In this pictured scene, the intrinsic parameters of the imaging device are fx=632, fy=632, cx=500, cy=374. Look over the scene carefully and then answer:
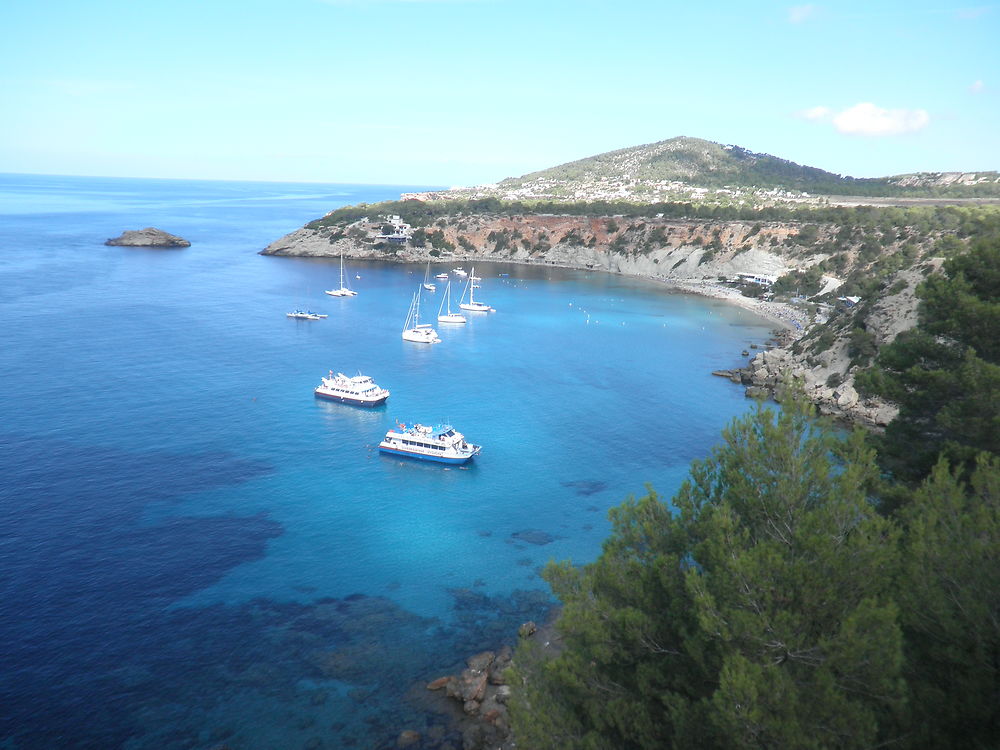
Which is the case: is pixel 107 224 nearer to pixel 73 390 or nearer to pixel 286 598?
pixel 73 390

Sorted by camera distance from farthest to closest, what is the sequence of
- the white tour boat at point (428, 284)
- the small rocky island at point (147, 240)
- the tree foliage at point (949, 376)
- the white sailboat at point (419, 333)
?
the small rocky island at point (147, 240)
the white tour boat at point (428, 284)
the white sailboat at point (419, 333)
the tree foliage at point (949, 376)

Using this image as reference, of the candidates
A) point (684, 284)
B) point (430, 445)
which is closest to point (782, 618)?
point (430, 445)

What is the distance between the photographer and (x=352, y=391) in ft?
150

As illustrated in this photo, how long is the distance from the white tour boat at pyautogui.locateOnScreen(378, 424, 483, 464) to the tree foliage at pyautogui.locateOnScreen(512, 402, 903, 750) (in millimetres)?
22635

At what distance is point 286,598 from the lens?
2358 cm

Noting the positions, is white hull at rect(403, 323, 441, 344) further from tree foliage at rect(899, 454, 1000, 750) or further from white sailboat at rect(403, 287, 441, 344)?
tree foliage at rect(899, 454, 1000, 750)

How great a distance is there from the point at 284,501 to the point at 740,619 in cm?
2605

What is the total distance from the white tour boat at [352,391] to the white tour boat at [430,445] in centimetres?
788

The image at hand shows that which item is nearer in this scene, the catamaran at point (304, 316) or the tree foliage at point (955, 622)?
the tree foliage at point (955, 622)

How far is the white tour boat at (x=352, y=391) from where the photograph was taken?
45562 mm

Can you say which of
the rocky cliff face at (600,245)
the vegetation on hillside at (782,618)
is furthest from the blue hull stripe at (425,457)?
the rocky cliff face at (600,245)

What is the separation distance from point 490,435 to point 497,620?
60.8 feet

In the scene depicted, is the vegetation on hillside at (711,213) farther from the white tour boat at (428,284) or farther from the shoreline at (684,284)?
the white tour boat at (428,284)

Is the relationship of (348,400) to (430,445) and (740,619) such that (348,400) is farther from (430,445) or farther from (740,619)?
(740,619)
